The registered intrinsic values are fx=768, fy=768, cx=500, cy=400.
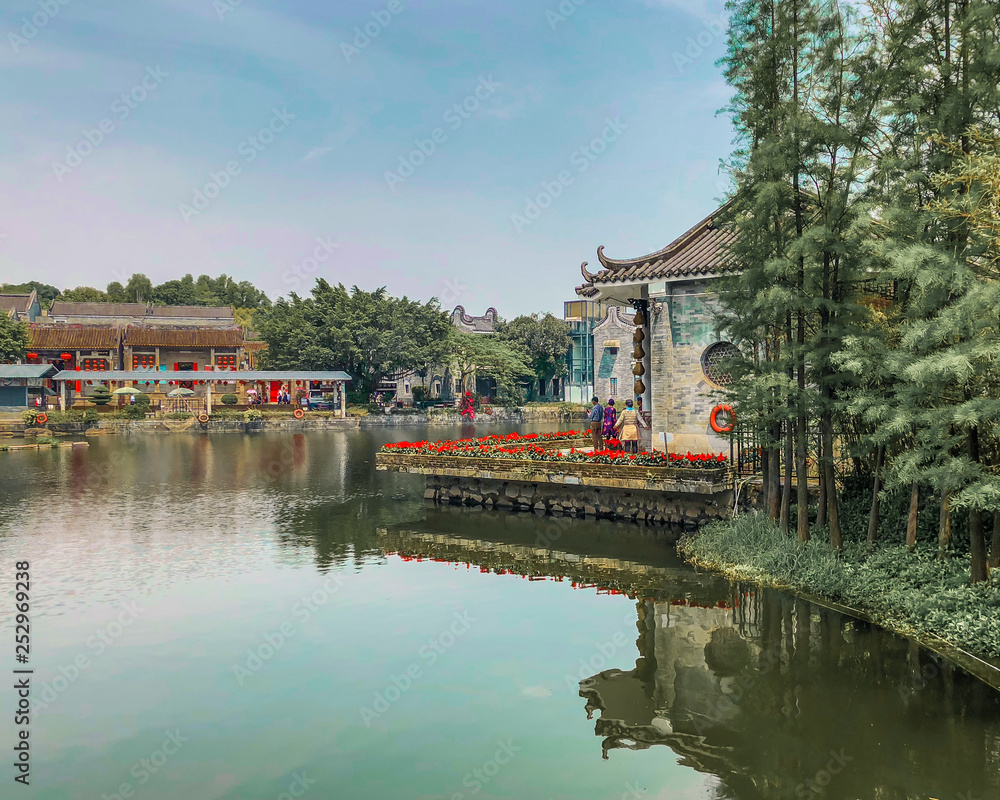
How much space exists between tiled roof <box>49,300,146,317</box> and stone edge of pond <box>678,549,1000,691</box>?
73.1 meters

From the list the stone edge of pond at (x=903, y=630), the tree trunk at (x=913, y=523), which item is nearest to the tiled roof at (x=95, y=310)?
the stone edge of pond at (x=903, y=630)

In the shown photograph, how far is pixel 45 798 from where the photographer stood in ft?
21.2

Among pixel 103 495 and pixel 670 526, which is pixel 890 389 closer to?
pixel 670 526

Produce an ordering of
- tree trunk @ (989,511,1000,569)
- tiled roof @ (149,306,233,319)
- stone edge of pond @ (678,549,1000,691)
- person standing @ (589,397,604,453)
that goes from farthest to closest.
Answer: tiled roof @ (149,306,233,319) < person standing @ (589,397,604,453) < tree trunk @ (989,511,1000,569) < stone edge of pond @ (678,549,1000,691)

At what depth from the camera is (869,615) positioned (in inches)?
407

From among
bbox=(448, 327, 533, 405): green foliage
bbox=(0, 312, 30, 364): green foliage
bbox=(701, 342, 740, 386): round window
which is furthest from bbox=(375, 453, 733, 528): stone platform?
bbox=(0, 312, 30, 364): green foliage

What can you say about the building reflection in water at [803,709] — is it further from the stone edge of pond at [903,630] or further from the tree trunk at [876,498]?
the tree trunk at [876,498]

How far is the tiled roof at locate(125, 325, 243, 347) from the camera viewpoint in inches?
2296

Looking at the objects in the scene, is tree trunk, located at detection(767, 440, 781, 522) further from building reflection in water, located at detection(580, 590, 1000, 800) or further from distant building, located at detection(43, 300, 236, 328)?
distant building, located at detection(43, 300, 236, 328)

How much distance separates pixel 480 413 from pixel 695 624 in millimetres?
45284

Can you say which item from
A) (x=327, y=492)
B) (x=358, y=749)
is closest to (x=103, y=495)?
(x=327, y=492)

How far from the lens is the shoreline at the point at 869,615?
851cm

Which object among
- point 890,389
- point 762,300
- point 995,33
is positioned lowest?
point 890,389

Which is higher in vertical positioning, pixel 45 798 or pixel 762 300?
pixel 762 300
